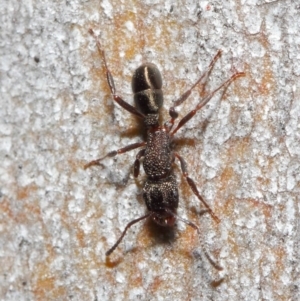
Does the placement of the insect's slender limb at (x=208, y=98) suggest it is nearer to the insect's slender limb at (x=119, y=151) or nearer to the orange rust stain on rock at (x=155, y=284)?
the insect's slender limb at (x=119, y=151)

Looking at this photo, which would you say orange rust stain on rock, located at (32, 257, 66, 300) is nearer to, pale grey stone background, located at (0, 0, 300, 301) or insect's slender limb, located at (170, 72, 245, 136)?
pale grey stone background, located at (0, 0, 300, 301)

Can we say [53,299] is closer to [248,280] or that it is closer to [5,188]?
[5,188]

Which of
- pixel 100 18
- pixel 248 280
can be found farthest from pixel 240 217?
pixel 100 18

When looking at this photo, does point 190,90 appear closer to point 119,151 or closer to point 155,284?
point 119,151

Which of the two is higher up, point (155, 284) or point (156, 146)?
point (156, 146)

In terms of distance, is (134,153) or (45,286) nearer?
(45,286)

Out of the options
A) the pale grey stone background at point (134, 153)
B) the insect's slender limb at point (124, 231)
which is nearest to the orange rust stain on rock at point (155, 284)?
the pale grey stone background at point (134, 153)

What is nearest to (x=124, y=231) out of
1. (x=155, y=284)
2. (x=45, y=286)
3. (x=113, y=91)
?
(x=155, y=284)
